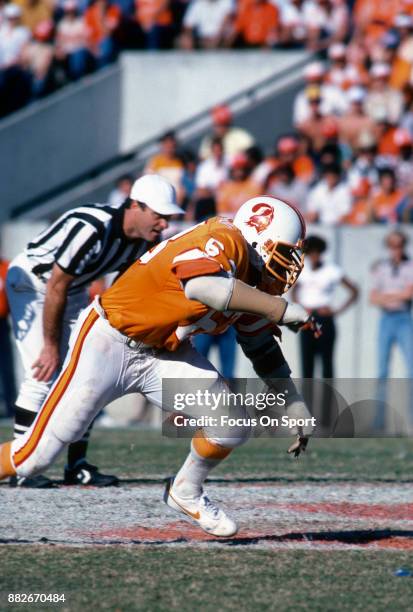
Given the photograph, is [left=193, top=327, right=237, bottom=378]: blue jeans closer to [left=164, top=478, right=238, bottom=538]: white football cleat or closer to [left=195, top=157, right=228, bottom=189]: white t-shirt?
[left=195, top=157, right=228, bottom=189]: white t-shirt

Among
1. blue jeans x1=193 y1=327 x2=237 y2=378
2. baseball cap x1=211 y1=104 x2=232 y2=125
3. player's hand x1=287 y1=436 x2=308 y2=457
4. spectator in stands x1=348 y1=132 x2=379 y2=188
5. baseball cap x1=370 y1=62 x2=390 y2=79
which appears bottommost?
blue jeans x1=193 y1=327 x2=237 y2=378

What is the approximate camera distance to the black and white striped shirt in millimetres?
6883

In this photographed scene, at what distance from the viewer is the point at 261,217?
552 centimetres

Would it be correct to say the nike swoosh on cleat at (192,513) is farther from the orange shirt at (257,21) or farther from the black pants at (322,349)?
the orange shirt at (257,21)

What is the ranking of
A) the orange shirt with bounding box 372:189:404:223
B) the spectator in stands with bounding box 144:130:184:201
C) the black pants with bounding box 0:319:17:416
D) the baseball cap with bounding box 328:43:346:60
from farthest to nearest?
the baseball cap with bounding box 328:43:346:60 → the spectator in stands with bounding box 144:130:184:201 → the orange shirt with bounding box 372:189:404:223 → the black pants with bounding box 0:319:17:416

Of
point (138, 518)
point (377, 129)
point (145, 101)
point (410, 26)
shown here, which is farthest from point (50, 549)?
point (145, 101)

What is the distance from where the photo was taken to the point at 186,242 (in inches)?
214

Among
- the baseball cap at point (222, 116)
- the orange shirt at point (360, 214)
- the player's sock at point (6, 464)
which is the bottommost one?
the orange shirt at point (360, 214)

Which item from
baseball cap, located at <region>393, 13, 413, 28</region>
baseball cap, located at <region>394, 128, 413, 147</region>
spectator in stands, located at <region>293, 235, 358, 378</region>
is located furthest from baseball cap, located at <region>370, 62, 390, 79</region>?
spectator in stands, located at <region>293, 235, 358, 378</region>

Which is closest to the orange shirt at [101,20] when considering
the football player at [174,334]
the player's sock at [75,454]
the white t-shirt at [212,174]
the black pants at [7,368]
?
the white t-shirt at [212,174]

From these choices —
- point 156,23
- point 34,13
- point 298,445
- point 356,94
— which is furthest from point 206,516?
point 34,13

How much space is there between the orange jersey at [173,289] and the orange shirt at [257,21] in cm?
1168

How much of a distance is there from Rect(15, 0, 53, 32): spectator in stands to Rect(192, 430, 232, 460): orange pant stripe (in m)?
12.8

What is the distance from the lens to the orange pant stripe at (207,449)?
5.66 metres
